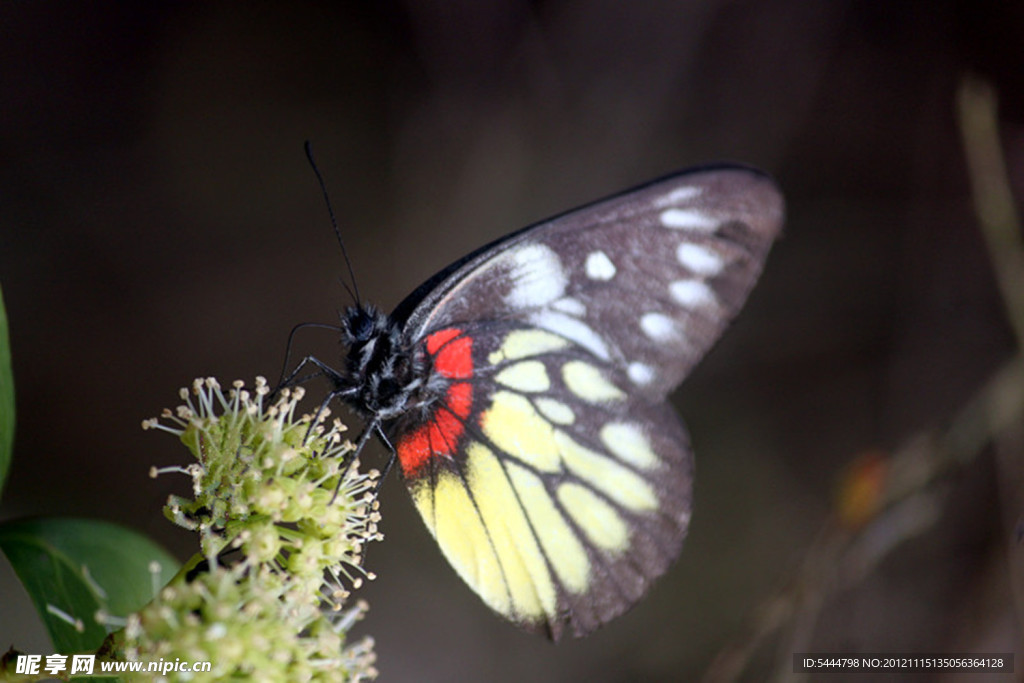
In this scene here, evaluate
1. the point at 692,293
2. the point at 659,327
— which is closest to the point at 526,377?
the point at 659,327

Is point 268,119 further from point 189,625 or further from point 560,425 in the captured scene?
point 189,625

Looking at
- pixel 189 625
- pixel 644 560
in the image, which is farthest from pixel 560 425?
pixel 189 625

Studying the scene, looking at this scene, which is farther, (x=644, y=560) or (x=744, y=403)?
(x=744, y=403)

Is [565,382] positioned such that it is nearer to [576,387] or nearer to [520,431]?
[576,387]

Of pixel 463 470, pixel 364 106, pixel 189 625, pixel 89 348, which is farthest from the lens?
pixel 364 106

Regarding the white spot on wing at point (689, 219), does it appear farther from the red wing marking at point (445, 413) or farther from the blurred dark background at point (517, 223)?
the blurred dark background at point (517, 223)

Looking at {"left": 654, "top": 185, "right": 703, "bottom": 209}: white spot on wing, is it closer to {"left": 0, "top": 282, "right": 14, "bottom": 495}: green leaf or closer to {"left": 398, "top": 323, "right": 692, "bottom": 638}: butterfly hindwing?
{"left": 398, "top": 323, "right": 692, "bottom": 638}: butterfly hindwing

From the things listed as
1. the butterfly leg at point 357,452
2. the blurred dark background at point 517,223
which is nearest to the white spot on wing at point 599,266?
the butterfly leg at point 357,452
